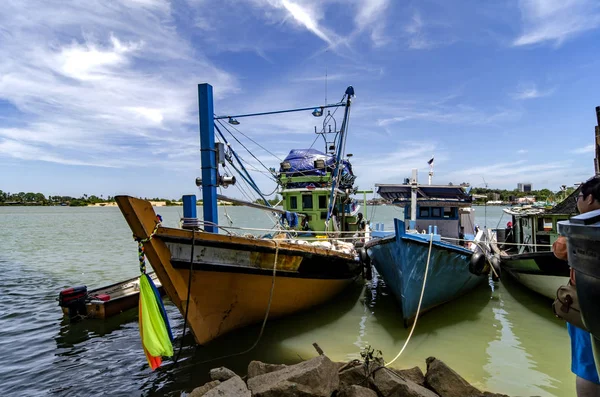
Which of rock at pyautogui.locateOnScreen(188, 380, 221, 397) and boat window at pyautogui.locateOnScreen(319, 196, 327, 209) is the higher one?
boat window at pyautogui.locateOnScreen(319, 196, 327, 209)

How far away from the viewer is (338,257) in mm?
8953

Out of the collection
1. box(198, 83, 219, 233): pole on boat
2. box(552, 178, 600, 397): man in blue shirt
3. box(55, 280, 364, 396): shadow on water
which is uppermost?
box(198, 83, 219, 233): pole on boat

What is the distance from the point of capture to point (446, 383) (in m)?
4.75

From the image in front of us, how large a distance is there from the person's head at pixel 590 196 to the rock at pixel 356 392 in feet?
10.1

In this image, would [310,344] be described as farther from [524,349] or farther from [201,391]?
[524,349]

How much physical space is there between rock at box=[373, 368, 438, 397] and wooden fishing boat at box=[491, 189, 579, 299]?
15.6ft

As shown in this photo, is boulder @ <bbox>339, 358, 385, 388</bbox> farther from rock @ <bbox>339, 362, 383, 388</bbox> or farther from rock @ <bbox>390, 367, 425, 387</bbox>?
rock @ <bbox>390, 367, 425, 387</bbox>

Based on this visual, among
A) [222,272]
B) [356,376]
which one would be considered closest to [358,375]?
[356,376]

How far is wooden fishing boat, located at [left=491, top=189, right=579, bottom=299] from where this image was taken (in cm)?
865

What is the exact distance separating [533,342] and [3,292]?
15.5 m

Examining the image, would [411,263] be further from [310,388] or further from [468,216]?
[468,216]

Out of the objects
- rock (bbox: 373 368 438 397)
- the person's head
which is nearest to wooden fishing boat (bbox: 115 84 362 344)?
rock (bbox: 373 368 438 397)

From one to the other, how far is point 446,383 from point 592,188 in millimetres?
3353

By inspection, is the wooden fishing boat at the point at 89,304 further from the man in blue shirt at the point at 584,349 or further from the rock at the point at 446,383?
the man in blue shirt at the point at 584,349
